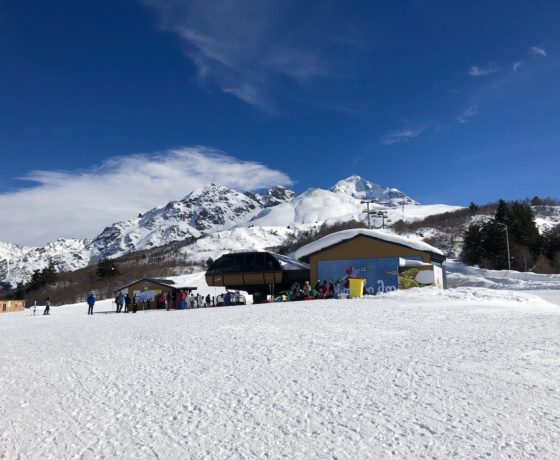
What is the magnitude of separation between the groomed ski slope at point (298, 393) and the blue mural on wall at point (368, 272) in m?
13.7

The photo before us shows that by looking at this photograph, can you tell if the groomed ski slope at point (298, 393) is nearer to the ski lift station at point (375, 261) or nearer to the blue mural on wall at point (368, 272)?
the ski lift station at point (375, 261)

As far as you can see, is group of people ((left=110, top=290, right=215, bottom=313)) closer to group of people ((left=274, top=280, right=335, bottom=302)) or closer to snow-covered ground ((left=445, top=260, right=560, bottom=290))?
group of people ((left=274, top=280, right=335, bottom=302))

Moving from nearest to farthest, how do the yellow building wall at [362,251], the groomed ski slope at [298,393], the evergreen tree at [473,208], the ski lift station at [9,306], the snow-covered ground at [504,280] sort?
the groomed ski slope at [298,393] < the yellow building wall at [362,251] < the snow-covered ground at [504,280] < the ski lift station at [9,306] < the evergreen tree at [473,208]

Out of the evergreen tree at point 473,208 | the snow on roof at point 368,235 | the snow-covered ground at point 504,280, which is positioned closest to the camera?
the snow on roof at point 368,235

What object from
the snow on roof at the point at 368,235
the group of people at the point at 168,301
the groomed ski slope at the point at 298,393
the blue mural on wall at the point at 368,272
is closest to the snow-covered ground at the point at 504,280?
the snow on roof at the point at 368,235

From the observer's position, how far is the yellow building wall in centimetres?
2720

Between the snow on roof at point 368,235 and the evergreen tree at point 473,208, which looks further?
Answer: the evergreen tree at point 473,208

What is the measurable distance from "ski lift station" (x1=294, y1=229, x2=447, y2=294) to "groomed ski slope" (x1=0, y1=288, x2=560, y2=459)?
13.5 meters

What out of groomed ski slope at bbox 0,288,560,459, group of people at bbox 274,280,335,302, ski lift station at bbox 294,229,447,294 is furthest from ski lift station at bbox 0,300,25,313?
groomed ski slope at bbox 0,288,560,459

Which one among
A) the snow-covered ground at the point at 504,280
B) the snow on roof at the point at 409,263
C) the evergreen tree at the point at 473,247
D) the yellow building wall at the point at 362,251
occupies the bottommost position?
the snow-covered ground at the point at 504,280

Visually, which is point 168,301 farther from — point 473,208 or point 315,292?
point 473,208

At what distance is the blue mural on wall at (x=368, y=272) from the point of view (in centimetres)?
2709

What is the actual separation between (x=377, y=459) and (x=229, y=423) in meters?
2.16

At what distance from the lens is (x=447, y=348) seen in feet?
32.1
